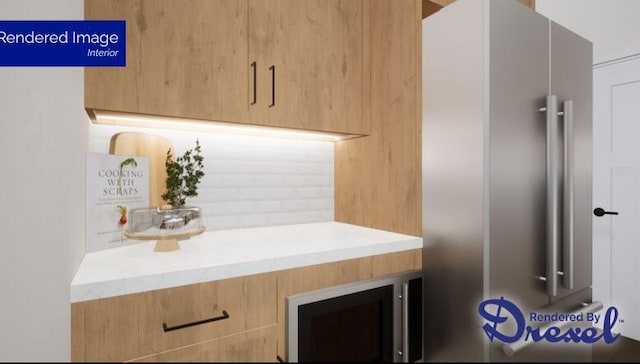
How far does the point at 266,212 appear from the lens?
6.46 feet

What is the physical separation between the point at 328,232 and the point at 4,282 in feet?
4.16

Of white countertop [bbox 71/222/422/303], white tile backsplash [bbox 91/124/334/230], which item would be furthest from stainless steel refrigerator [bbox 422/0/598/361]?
white tile backsplash [bbox 91/124/334/230]

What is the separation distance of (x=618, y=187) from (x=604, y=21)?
1.14 meters

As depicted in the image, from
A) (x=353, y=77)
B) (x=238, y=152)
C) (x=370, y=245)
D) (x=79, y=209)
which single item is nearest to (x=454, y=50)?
(x=353, y=77)

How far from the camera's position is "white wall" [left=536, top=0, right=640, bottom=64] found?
2.21 metres

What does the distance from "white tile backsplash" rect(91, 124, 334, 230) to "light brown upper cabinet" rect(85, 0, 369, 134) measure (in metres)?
0.34

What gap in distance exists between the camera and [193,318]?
1098 mm

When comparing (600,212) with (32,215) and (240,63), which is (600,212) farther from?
(32,215)

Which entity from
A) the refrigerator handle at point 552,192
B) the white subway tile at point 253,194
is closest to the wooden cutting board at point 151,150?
the white subway tile at point 253,194

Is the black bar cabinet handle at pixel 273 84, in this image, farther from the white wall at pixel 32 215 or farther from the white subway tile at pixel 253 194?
the white wall at pixel 32 215

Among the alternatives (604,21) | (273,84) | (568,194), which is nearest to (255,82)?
(273,84)

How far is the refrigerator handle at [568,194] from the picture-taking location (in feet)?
4.59

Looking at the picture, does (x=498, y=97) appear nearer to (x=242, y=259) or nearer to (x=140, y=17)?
(x=242, y=259)

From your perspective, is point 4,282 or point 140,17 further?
point 140,17
